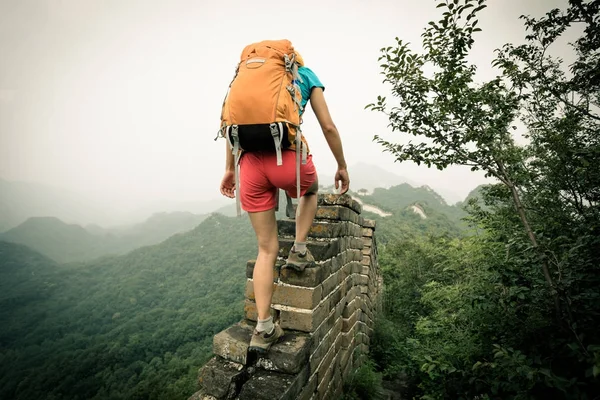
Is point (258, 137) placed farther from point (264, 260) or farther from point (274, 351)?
point (274, 351)

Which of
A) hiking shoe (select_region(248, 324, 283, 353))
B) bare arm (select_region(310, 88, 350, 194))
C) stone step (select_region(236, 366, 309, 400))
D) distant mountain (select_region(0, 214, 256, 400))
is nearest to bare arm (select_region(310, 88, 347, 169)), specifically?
bare arm (select_region(310, 88, 350, 194))

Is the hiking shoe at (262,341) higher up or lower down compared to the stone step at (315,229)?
lower down

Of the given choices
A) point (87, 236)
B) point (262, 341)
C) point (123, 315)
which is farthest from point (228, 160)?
point (87, 236)

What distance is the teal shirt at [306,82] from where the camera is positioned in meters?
1.72

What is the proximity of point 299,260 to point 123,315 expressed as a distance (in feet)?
182

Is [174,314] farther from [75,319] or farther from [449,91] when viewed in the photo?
[449,91]

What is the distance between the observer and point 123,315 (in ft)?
147

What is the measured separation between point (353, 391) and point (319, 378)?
92 cm

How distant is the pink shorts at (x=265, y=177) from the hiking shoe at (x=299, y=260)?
0.48 meters

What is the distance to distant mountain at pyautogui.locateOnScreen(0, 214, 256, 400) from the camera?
29172 mm

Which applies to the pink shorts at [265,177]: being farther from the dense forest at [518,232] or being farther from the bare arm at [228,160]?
the dense forest at [518,232]

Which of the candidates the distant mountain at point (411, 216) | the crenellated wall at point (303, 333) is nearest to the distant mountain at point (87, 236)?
the distant mountain at point (411, 216)

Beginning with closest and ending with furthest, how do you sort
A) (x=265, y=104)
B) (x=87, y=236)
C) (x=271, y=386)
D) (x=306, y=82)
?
(x=265, y=104) < (x=271, y=386) < (x=306, y=82) < (x=87, y=236)

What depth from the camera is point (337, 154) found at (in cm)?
187
